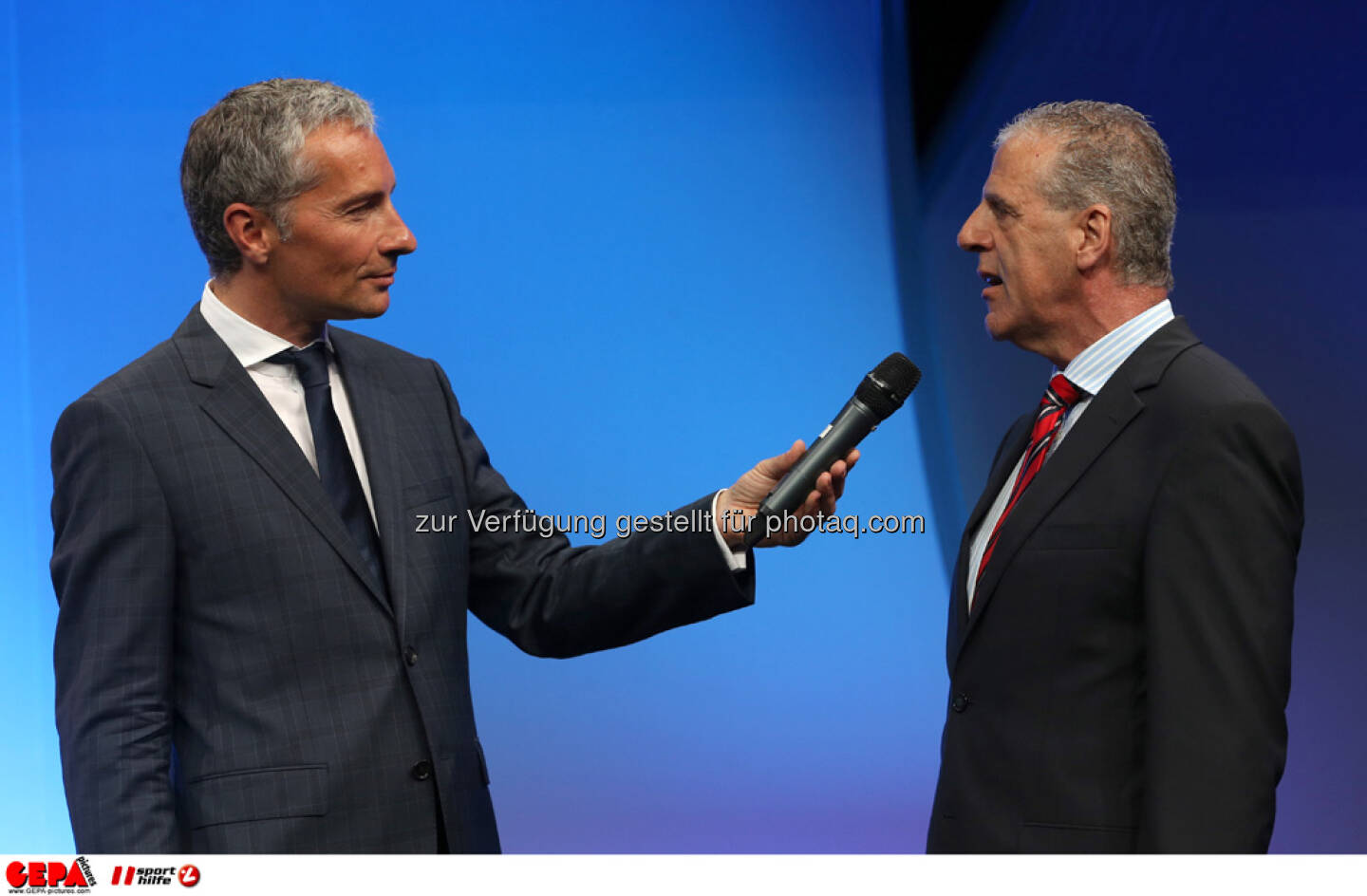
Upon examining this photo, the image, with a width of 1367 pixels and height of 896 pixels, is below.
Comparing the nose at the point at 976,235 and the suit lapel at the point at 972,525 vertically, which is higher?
the nose at the point at 976,235

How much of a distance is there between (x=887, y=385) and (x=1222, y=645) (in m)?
0.58

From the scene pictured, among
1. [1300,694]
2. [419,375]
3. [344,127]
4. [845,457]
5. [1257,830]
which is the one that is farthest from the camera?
[1300,694]

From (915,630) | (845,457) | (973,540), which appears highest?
(845,457)

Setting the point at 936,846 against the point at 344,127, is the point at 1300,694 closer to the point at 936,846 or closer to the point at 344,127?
the point at 936,846

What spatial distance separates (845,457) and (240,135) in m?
1.02

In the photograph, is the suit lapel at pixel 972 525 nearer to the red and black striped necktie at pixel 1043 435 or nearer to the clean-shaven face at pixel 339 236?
the red and black striped necktie at pixel 1043 435

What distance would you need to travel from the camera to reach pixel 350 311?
78.6 inches

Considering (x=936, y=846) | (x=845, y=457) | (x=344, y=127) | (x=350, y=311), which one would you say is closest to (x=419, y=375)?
(x=350, y=311)

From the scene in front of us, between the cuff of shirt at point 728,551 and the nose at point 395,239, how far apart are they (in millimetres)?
628

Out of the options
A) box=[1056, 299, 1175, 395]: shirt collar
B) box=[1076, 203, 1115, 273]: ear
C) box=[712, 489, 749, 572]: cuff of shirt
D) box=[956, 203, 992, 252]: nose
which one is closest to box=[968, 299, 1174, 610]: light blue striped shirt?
box=[1056, 299, 1175, 395]: shirt collar

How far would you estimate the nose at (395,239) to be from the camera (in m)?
2.00

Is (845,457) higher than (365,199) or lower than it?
lower

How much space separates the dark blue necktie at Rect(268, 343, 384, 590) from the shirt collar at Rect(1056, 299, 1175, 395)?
1.08 metres

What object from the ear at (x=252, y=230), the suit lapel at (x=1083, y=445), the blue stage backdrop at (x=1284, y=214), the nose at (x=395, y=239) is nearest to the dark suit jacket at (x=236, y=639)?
the ear at (x=252, y=230)
